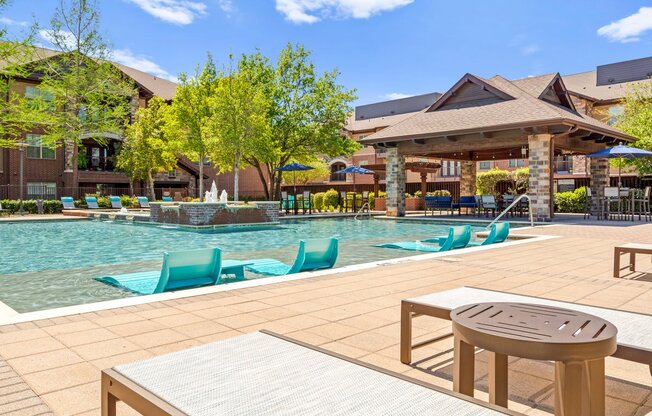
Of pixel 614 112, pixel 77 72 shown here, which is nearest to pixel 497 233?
pixel 77 72

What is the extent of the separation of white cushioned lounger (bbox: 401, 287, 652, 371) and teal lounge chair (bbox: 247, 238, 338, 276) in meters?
3.87

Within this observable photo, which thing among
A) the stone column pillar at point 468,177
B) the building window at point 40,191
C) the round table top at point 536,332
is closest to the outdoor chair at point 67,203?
the building window at point 40,191

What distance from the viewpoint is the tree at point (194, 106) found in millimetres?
28422

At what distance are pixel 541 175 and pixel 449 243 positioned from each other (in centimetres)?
1016

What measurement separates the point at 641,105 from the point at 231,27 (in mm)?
24914

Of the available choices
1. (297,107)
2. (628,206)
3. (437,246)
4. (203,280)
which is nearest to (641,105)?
(628,206)

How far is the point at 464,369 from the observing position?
264cm

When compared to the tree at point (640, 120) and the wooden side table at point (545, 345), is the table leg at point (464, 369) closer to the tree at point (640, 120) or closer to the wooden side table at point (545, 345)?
the wooden side table at point (545, 345)

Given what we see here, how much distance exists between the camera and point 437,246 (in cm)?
1250

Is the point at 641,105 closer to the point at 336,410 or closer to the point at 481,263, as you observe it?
the point at 481,263

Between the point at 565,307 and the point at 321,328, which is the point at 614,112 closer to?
the point at 565,307

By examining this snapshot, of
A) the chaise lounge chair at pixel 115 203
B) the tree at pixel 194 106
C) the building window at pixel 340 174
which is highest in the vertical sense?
the tree at pixel 194 106

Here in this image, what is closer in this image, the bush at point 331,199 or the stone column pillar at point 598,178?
the stone column pillar at point 598,178

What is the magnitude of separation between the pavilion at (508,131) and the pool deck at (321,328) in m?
11.6
